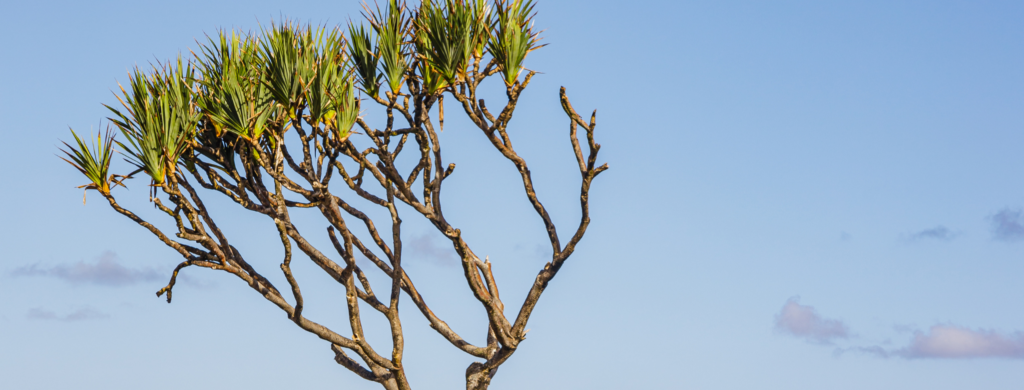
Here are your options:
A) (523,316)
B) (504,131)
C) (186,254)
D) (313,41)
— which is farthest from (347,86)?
(523,316)

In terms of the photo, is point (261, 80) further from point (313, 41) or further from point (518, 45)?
point (518, 45)

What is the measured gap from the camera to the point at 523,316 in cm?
903

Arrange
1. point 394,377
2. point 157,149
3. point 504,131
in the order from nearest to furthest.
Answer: point 157,149
point 504,131
point 394,377

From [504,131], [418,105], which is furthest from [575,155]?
[418,105]

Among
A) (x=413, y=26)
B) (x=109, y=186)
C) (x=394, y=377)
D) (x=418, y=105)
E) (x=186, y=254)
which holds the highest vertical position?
(x=413, y=26)

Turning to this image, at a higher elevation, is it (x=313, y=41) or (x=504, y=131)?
(x=313, y=41)

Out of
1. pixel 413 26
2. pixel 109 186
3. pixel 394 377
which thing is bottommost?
pixel 394 377

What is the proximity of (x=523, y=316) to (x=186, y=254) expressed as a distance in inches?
140

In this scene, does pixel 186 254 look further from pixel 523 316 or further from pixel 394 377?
Answer: pixel 523 316

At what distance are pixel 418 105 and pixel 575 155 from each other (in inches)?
69.1

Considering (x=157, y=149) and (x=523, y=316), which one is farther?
(x=523, y=316)

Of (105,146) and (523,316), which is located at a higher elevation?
(105,146)

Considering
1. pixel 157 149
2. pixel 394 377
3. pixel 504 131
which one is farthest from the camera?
pixel 394 377

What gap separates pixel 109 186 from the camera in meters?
8.37
